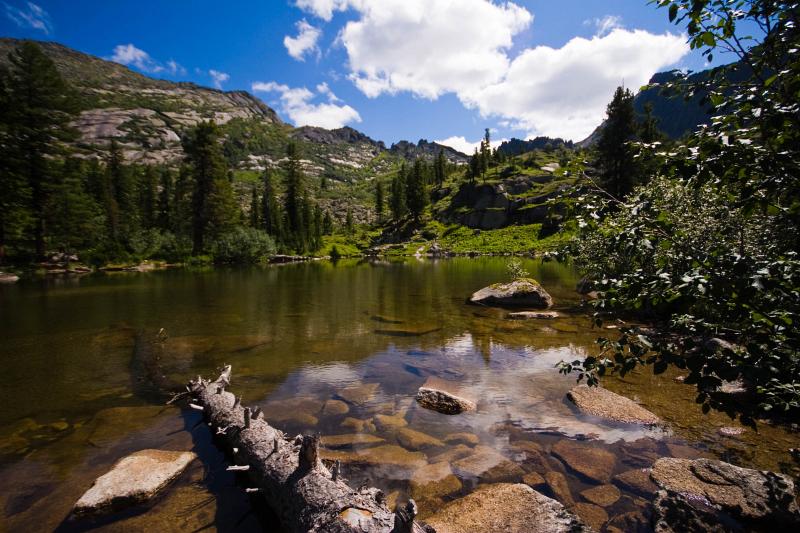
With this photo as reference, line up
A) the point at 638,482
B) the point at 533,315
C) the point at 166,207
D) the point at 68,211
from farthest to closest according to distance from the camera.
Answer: the point at 166,207
the point at 68,211
the point at 533,315
the point at 638,482

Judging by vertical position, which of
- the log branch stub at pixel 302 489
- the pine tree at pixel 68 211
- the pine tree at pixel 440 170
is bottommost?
the log branch stub at pixel 302 489

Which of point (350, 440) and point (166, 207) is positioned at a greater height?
point (166, 207)

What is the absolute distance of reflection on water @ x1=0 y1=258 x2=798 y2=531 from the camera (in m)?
6.87

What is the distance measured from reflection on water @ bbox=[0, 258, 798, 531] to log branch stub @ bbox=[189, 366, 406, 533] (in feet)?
1.92

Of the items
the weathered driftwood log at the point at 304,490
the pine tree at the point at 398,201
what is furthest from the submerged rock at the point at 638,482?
the pine tree at the point at 398,201

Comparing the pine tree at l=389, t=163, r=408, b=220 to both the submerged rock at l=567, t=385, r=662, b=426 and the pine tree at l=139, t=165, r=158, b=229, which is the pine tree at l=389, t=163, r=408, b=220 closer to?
the pine tree at l=139, t=165, r=158, b=229

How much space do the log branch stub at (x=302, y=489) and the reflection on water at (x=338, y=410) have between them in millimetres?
584

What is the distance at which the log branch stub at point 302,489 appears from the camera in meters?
5.00

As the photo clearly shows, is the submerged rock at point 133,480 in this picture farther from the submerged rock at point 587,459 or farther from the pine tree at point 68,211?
the pine tree at point 68,211

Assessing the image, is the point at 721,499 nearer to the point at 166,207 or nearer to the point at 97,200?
the point at 97,200

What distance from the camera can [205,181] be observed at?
6488 centimetres

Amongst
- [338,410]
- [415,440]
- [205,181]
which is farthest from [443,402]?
[205,181]

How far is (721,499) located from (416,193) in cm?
12569

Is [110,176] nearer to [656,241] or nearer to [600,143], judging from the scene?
[600,143]
